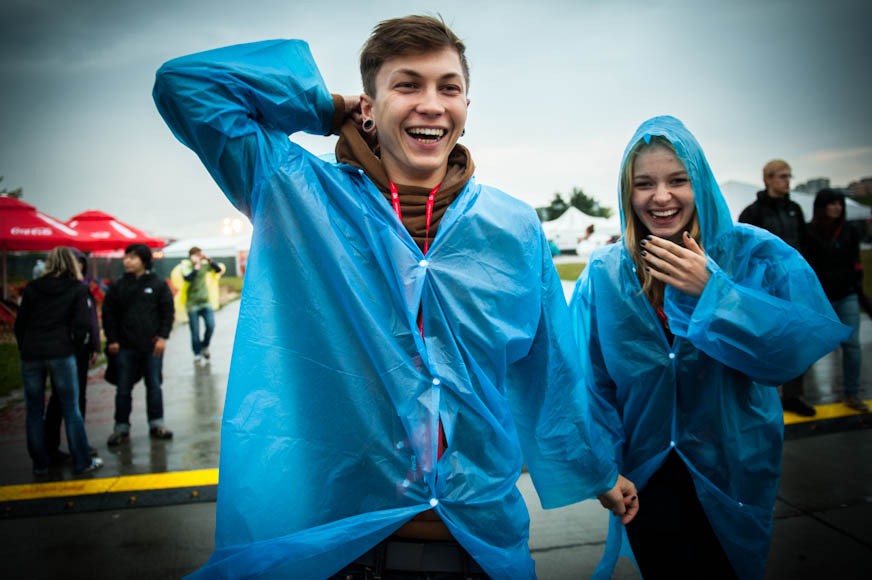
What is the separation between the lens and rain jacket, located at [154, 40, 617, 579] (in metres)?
1.30

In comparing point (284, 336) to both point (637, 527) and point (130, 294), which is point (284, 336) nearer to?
point (637, 527)

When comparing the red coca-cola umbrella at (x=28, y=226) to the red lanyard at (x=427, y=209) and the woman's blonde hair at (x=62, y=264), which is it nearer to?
the woman's blonde hair at (x=62, y=264)

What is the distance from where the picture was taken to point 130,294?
5.22 m

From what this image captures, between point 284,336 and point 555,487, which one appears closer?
point 284,336

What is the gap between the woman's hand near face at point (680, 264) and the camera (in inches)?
71.2

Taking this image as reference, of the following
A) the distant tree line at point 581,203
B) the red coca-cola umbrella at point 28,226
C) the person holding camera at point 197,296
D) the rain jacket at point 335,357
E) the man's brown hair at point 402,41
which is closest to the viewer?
the rain jacket at point 335,357

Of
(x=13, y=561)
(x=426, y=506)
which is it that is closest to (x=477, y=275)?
(x=426, y=506)

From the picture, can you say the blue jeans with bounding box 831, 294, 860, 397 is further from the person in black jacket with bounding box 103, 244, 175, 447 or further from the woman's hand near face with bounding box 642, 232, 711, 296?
the person in black jacket with bounding box 103, 244, 175, 447

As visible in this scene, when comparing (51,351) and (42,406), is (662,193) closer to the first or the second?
(51,351)

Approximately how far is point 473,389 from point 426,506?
0.96 feet

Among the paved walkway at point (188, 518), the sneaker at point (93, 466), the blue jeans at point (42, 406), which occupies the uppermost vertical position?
the blue jeans at point (42, 406)

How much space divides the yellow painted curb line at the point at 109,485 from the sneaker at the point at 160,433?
3.06ft

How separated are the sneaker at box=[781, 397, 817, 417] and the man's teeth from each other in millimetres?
5034

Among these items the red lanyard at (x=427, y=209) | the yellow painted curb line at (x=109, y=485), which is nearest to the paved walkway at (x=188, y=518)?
the yellow painted curb line at (x=109, y=485)
